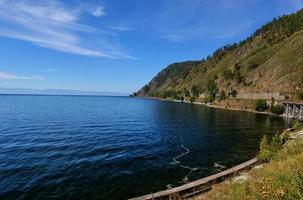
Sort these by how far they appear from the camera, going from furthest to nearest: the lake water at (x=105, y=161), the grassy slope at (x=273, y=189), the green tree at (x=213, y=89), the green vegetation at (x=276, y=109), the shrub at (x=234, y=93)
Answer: the green tree at (x=213, y=89), the shrub at (x=234, y=93), the green vegetation at (x=276, y=109), the lake water at (x=105, y=161), the grassy slope at (x=273, y=189)

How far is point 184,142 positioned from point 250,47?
605 feet

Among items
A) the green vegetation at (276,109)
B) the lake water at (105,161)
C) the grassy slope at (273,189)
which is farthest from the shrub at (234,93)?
the grassy slope at (273,189)

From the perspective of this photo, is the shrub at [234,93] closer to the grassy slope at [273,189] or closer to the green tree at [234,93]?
the green tree at [234,93]

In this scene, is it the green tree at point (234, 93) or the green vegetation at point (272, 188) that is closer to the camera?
the green vegetation at point (272, 188)

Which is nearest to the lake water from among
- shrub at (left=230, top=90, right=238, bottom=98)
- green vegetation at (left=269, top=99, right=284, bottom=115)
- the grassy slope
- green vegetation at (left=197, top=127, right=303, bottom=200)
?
the grassy slope

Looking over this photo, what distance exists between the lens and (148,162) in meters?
26.3

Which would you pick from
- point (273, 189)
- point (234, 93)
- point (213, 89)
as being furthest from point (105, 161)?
point (213, 89)

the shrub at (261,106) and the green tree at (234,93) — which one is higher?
the green tree at (234,93)

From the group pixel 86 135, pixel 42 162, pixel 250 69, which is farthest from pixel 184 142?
pixel 250 69

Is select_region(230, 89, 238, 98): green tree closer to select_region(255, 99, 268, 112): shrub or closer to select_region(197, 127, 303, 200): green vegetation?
select_region(255, 99, 268, 112): shrub

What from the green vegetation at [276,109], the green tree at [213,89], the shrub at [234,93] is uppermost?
the green tree at [213,89]

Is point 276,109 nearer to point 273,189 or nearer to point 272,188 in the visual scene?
point 272,188

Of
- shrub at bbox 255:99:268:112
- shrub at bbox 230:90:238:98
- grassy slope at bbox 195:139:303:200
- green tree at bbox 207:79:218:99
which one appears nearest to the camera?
grassy slope at bbox 195:139:303:200

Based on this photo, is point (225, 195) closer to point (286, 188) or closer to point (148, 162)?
point (286, 188)
